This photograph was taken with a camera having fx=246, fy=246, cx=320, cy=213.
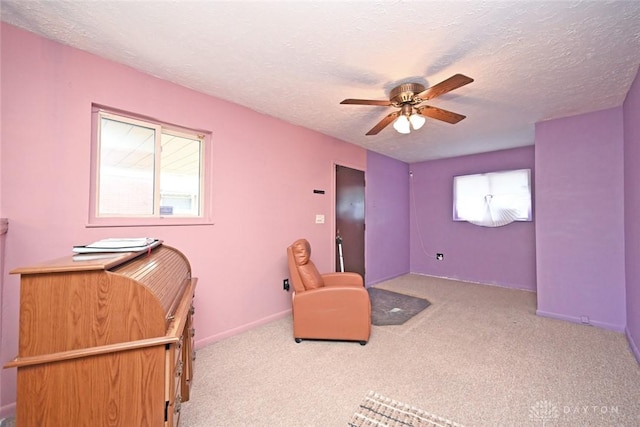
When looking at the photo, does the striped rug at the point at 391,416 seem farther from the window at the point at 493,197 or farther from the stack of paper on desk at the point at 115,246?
the window at the point at 493,197


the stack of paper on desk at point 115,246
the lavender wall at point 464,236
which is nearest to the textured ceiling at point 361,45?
the stack of paper on desk at point 115,246

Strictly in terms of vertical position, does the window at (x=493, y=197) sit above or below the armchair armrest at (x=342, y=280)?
above

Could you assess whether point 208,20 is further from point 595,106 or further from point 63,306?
point 595,106

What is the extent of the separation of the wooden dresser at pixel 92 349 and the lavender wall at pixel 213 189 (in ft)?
3.18

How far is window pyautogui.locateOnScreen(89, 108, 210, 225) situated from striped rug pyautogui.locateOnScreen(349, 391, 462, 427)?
2029 millimetres

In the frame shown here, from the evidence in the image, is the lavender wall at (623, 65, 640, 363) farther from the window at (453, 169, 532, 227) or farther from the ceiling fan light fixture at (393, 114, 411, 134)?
the ceiling fan light fixture at (393, 114, 411, 134)

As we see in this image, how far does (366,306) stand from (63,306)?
6.70 ft

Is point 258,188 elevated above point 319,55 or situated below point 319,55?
below

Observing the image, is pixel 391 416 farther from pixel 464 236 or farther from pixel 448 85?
pixel 464 236

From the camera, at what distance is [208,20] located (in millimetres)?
1506

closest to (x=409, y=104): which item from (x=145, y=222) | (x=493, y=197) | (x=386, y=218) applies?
(x=145, y=222)

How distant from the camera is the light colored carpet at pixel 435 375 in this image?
5.01ft

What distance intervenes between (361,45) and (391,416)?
2.43 m

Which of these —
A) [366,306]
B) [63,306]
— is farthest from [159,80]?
[366,306]
